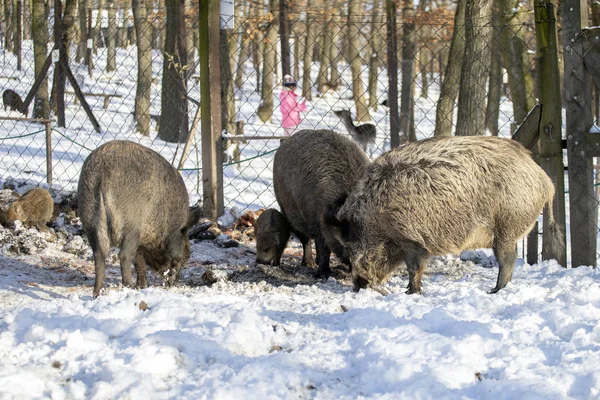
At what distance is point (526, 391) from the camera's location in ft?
11.1

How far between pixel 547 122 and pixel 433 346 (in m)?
3.41

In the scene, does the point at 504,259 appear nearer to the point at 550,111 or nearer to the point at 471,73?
the point at 550,111

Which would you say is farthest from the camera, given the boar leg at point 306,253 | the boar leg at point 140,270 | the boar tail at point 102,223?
the boar leg at point 306,253

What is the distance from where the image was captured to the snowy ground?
3.43 meters

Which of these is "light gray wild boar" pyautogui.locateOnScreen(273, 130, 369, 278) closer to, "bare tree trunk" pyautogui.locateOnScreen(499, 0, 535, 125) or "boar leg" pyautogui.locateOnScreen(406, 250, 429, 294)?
"boar leg" pyautogui.locateOnScreen(406, 250, 429, 294)

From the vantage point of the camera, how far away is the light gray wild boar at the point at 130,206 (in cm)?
548

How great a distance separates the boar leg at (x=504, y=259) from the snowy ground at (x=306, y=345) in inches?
11.5

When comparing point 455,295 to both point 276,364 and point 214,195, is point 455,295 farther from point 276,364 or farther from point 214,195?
point 214,195

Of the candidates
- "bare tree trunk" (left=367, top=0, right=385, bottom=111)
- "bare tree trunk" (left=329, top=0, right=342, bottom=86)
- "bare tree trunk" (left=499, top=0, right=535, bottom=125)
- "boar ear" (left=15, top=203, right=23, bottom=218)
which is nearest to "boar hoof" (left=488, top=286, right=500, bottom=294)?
"bare tree trunk" (left=329, top=0, right=342, bottom=86)

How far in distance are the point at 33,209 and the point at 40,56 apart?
10.8 metres

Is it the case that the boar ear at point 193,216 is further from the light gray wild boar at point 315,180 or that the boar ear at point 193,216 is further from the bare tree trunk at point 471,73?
the bare tree trunk at point 471,73

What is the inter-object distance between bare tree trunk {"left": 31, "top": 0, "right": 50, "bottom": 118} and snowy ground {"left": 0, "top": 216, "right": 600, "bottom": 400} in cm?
1192

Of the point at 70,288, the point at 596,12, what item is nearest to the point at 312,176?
the point at 70,288

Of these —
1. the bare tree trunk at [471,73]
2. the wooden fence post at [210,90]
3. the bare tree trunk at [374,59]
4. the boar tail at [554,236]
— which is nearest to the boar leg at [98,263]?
the wooden fence post at [210,90]
